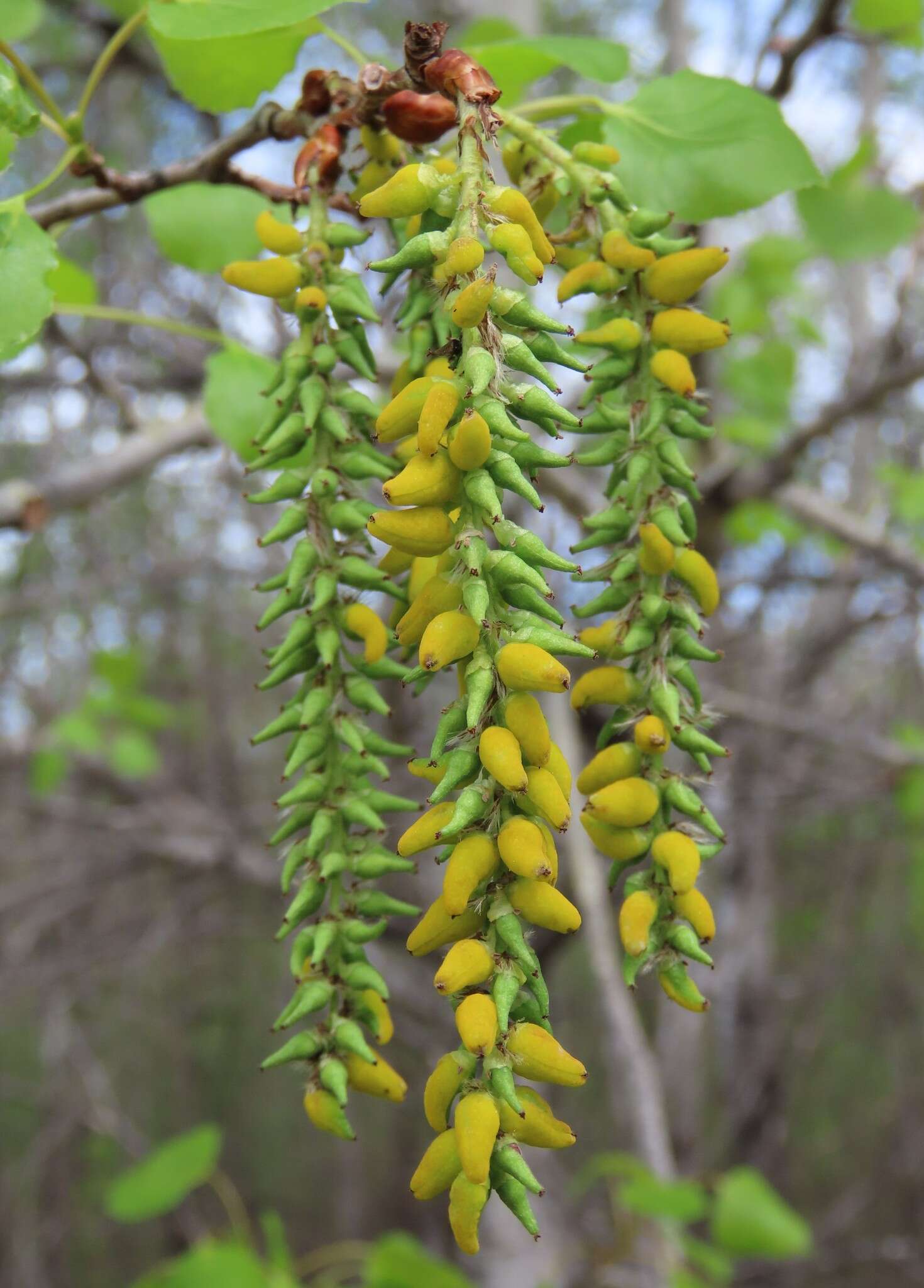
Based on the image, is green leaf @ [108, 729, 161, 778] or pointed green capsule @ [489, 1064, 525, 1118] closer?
pointed green capsule @ [489, 1064, 525, 1118]

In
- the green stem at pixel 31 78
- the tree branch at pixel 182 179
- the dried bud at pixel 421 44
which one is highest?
the green stem at pixel 31 78

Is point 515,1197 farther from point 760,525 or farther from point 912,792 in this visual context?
point 912,792

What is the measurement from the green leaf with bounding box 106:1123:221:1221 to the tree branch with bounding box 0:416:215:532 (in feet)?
4.77

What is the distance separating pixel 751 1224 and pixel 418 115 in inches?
99.2

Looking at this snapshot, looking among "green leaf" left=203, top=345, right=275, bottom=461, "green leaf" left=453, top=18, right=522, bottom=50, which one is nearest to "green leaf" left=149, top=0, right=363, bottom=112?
"green leaf" left=203, top=345, right=275, bottom=461

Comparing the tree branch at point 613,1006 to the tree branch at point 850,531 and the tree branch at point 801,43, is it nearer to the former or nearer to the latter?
the tree branch at point 850,531

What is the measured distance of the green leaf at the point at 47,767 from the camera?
369 centimetres

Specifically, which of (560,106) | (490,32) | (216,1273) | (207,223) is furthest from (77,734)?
(560,106)

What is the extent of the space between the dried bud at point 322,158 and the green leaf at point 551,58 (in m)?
0.25

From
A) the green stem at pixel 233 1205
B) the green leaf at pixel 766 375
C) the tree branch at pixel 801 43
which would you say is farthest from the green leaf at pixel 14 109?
the green leaf at pixel 766 375

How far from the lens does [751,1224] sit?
7.89 feet

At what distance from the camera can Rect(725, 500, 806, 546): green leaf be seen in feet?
10.7

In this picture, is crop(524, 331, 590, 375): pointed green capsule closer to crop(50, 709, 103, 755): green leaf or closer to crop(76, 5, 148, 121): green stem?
crop(76, 5, 148, 121): green stem

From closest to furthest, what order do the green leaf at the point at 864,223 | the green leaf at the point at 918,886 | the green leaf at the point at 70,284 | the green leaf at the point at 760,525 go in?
1. the green leaf at the point at 70,284
2. the green leaf at the point at 864,223
3. the green leaf at the point at 760,525
4. the green leaf at the point at 918,886
